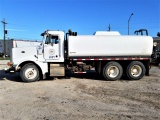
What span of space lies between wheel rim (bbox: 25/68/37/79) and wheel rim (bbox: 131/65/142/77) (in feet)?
19.4

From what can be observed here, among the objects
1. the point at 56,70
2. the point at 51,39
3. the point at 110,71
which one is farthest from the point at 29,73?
the point at 110,71

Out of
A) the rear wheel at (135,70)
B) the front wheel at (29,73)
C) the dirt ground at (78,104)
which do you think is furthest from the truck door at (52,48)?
the rear wheel at (135,70)

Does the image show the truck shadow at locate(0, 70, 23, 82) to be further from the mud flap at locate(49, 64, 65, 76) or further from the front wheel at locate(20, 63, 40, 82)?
the mud flap at locate(49, 64, 65, 76)

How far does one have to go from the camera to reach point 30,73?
1342 cm

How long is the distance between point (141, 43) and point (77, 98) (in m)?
6.89

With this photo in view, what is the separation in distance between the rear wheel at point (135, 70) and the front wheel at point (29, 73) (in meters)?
5.48

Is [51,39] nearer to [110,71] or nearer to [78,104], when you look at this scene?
[110,71]

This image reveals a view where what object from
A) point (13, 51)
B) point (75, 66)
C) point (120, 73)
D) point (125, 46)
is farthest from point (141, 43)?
point (13, 51)

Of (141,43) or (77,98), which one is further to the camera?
(141,43)

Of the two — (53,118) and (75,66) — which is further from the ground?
Result: (75,66)

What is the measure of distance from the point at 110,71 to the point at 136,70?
1.67 metres

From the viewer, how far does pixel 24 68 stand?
43.9ft

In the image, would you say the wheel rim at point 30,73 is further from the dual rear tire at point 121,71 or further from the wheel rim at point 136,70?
the wheel rim at point 136,70

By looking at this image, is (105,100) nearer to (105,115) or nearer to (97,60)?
(105,115)
